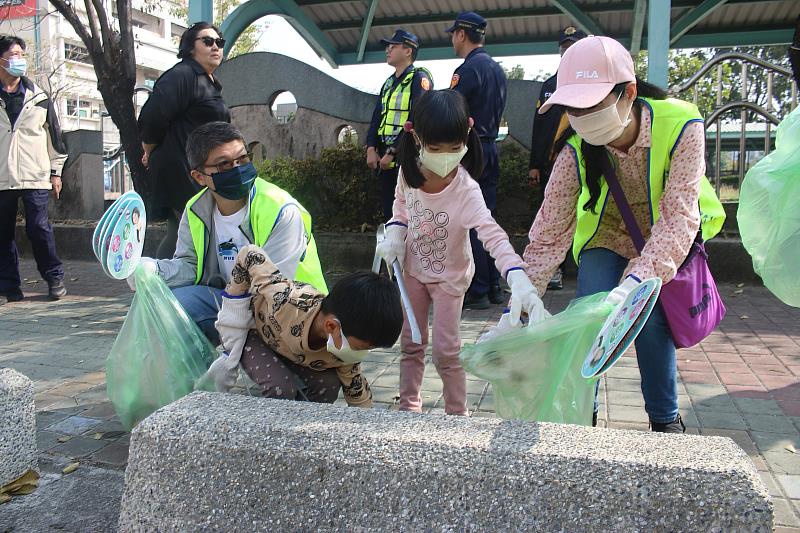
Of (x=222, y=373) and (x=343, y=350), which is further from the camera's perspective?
(x=222, y=373)

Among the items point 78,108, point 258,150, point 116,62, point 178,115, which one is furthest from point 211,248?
point 78,108

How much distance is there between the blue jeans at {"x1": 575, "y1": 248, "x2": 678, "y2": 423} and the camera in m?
2.52

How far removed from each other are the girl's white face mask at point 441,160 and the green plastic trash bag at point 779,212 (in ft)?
3.36

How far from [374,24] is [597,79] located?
7994 millimetres

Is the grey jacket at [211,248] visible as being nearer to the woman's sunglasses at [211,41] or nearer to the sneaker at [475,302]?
the woman's sunglasses at [211,41]

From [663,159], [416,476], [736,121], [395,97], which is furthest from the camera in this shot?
[736,121]

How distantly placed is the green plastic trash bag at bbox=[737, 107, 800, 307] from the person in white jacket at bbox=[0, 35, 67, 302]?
5.41 meters

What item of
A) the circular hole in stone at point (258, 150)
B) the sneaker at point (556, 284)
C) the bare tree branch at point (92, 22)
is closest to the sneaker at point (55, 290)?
the circular hole in stone at point (258, 150)

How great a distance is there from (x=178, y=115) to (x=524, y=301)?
2.80 m

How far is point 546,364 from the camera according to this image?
2.24 metres

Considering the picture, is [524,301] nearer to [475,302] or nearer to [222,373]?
[222,373]

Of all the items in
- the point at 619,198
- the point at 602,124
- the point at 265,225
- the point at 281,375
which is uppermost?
the point at 602,124

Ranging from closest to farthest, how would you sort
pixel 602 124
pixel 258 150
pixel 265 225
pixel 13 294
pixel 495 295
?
pixel 602 124 < pixel 265 225 < pixel 495 295 < pixel 13 294 < pixel 258 150

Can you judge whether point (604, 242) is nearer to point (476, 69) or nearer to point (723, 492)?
point (723, 492)
